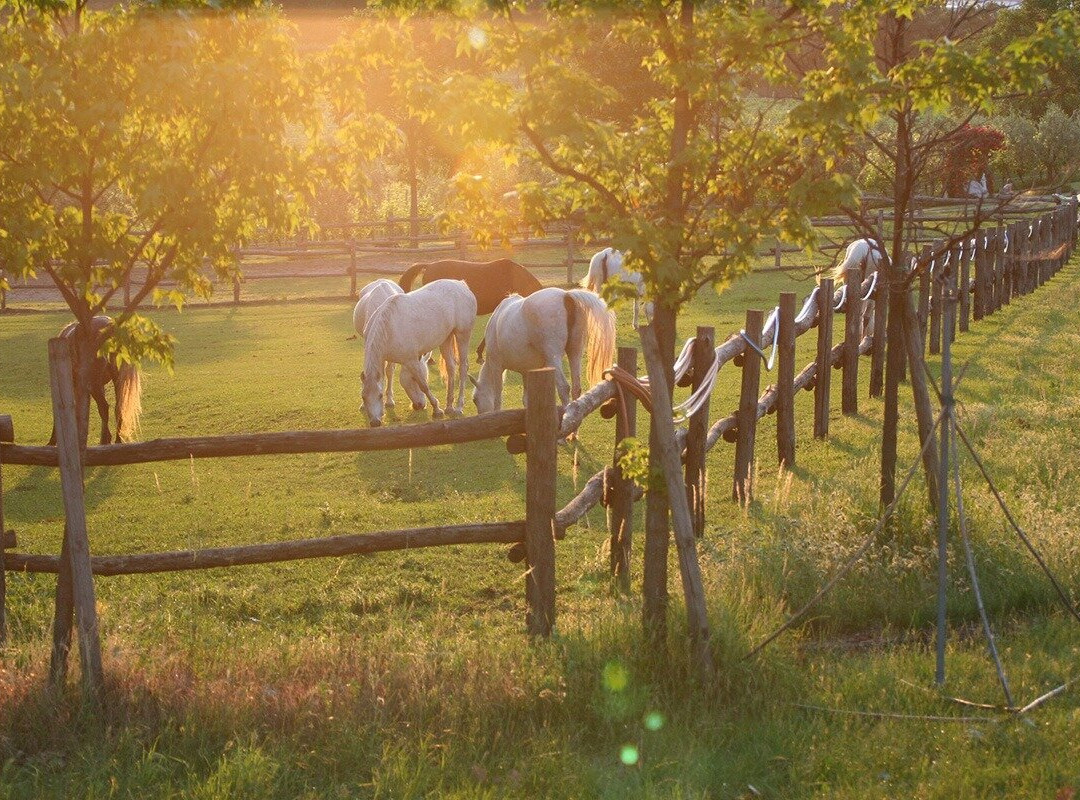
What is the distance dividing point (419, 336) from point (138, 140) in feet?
30.5

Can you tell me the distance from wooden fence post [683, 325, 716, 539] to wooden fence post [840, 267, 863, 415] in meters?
5.20

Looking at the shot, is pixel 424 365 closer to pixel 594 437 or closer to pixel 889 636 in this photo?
pixel 594 437

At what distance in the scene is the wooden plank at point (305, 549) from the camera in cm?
639

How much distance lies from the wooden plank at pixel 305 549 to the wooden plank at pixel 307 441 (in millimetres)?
515

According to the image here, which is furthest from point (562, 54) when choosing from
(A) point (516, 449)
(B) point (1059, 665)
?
(B) point (1059, 665)

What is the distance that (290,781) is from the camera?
4781mm

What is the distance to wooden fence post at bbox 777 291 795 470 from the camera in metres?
11.6

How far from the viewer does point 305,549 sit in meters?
6.49

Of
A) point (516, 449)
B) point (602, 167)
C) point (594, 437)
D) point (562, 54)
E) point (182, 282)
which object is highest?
point (562, 54)

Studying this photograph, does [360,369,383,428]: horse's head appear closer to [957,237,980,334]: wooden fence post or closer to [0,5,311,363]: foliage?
[0,5,311,363]: foliage

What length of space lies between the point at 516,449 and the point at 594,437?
24.5ft

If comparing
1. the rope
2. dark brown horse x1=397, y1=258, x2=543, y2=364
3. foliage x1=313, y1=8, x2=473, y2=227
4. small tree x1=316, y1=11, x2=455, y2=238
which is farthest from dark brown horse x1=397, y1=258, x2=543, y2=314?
small tree x1=316, y1=11, x2=455, y2=238

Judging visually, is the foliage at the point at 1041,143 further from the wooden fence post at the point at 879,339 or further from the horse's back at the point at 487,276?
the wooden fence post at the point at 879,339

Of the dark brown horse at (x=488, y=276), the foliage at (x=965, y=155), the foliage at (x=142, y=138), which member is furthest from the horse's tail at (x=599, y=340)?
the foliage at (x=142, y=138)
